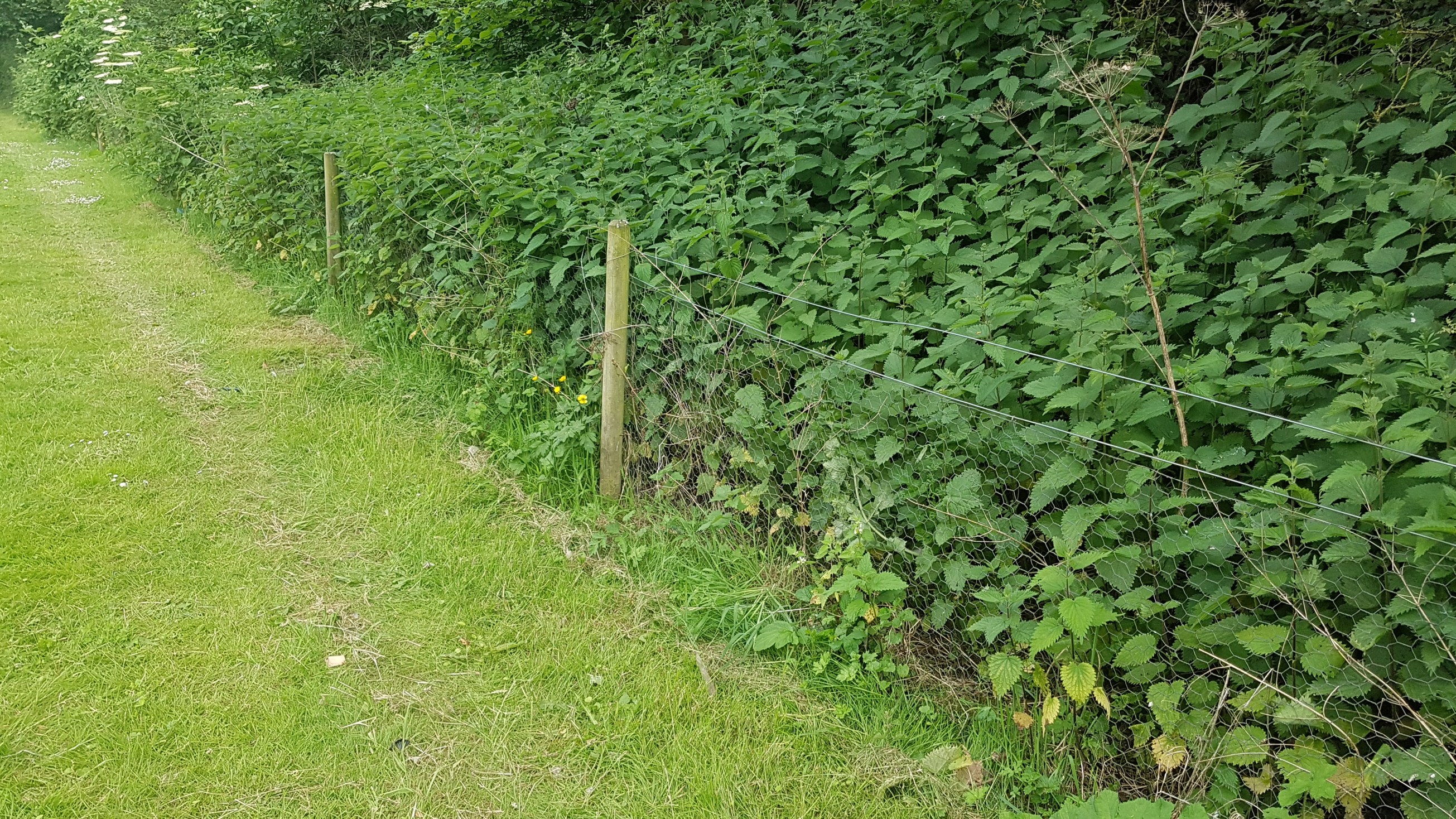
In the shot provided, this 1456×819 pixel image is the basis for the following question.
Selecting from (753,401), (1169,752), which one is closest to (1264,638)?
(1169,752)

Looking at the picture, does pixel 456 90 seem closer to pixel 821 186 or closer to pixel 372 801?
pixel 821 186

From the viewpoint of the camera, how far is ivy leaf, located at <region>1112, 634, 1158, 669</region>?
2281 millimetres

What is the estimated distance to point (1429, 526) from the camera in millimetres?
1879

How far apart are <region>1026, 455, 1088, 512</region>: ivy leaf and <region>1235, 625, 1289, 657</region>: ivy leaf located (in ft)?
1.78

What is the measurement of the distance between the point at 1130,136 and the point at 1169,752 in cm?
209

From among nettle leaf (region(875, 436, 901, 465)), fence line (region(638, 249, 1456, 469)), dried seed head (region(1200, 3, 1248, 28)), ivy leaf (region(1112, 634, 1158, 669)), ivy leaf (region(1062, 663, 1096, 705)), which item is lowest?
ivy leaf (region(1062, 663, 1096, 705))

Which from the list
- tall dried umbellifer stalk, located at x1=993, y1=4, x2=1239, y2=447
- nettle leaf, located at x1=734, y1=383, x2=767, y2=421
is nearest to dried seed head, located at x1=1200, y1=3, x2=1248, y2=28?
tall dried umbellifer stalk, located at x1=993, y1=4, x2=1239, y2=447

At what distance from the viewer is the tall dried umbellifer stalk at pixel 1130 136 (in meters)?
2.63

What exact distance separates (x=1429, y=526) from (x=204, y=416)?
5181mm

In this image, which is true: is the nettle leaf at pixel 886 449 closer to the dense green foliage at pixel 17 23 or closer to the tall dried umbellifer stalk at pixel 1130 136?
the tall dried umbellifer stalk at pixel 1130 136

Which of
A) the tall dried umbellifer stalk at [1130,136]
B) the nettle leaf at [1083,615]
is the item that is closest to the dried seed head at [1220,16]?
the tall dried umbellifer stalk at [1130,136]

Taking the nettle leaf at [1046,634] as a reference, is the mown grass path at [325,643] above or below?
below

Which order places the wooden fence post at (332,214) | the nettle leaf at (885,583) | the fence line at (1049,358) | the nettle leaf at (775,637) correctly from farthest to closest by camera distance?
the wooden fence post at (332,214) → the nettle leaf at (775,637) → the nettle leaf at (885,583) → the fence line at (1049,358)

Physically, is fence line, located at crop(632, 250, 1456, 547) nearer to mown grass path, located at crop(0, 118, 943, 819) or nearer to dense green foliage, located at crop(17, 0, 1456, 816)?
dense green foliage, located at crop(17, 0, 1456, 816)
